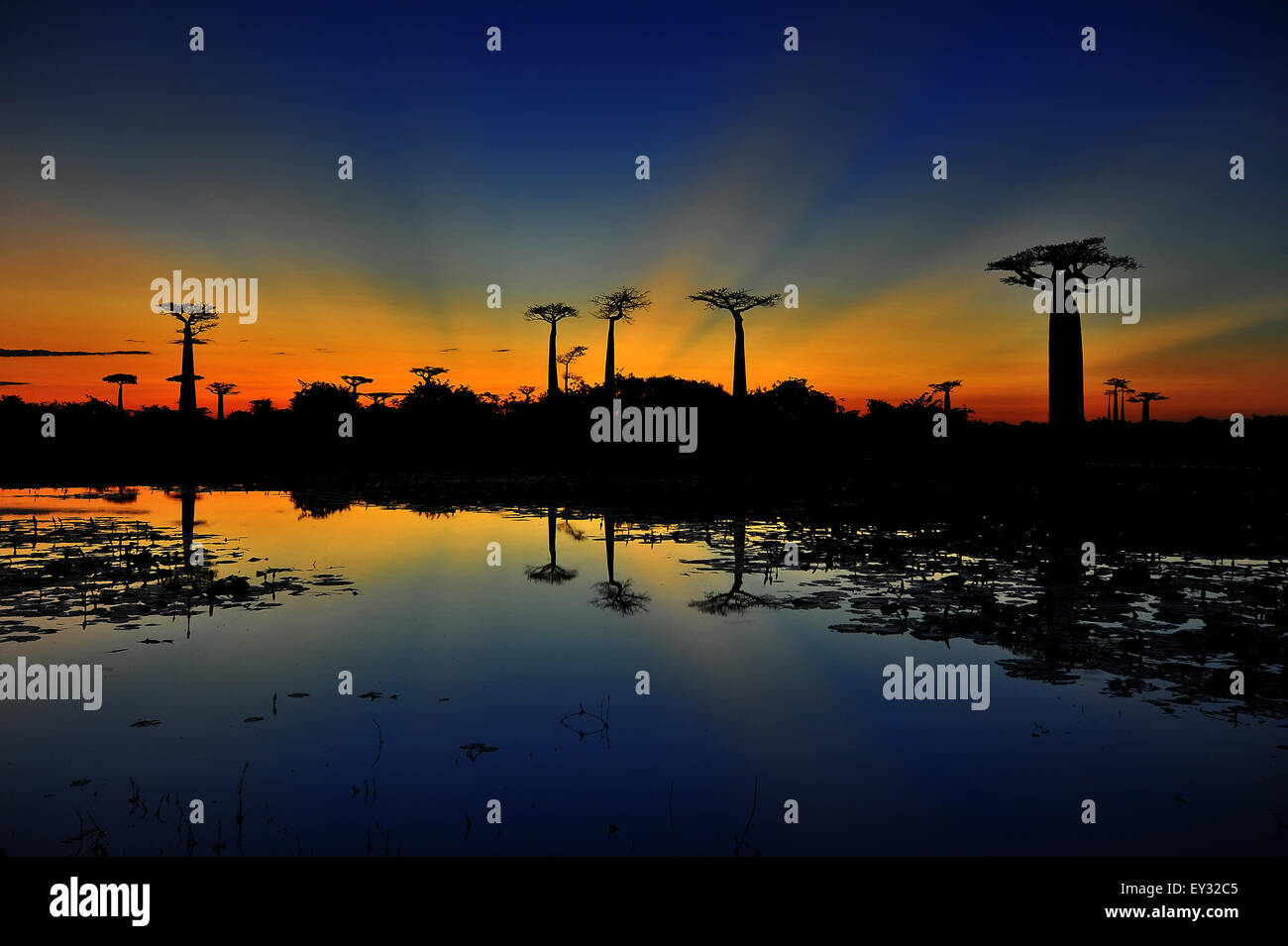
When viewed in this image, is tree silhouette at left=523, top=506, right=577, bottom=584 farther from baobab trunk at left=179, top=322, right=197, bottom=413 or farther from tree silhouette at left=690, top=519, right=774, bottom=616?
baobab trunk at left=179, top=322, right=197, bottom=413

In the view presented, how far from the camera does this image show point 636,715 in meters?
5.32

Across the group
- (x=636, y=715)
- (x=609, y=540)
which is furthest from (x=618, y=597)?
→ (x=609, y=540)

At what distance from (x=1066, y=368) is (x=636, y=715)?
1385 inches

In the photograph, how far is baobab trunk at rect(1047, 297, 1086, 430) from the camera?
33.0 meters

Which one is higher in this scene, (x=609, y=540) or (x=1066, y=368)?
(x=1066, y=368)

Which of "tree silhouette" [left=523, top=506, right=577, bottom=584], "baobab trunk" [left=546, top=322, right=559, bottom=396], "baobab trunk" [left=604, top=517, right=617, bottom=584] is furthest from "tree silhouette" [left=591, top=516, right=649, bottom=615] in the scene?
"baobab trunk" [left=546, top=322, right=559, bottom=396]

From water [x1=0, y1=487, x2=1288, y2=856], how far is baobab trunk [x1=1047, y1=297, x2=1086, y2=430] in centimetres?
2528

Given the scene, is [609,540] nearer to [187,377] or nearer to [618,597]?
[618,597]

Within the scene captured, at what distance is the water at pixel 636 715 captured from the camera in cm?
372

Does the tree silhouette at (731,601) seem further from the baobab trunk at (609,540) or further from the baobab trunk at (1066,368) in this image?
the baobab trunk at (1066,368)

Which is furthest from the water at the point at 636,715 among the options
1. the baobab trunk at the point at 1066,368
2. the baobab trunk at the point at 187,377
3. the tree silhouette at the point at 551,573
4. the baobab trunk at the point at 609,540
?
the baobab trunk at the point at 187,377

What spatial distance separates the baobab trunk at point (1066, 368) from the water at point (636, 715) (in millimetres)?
25282
